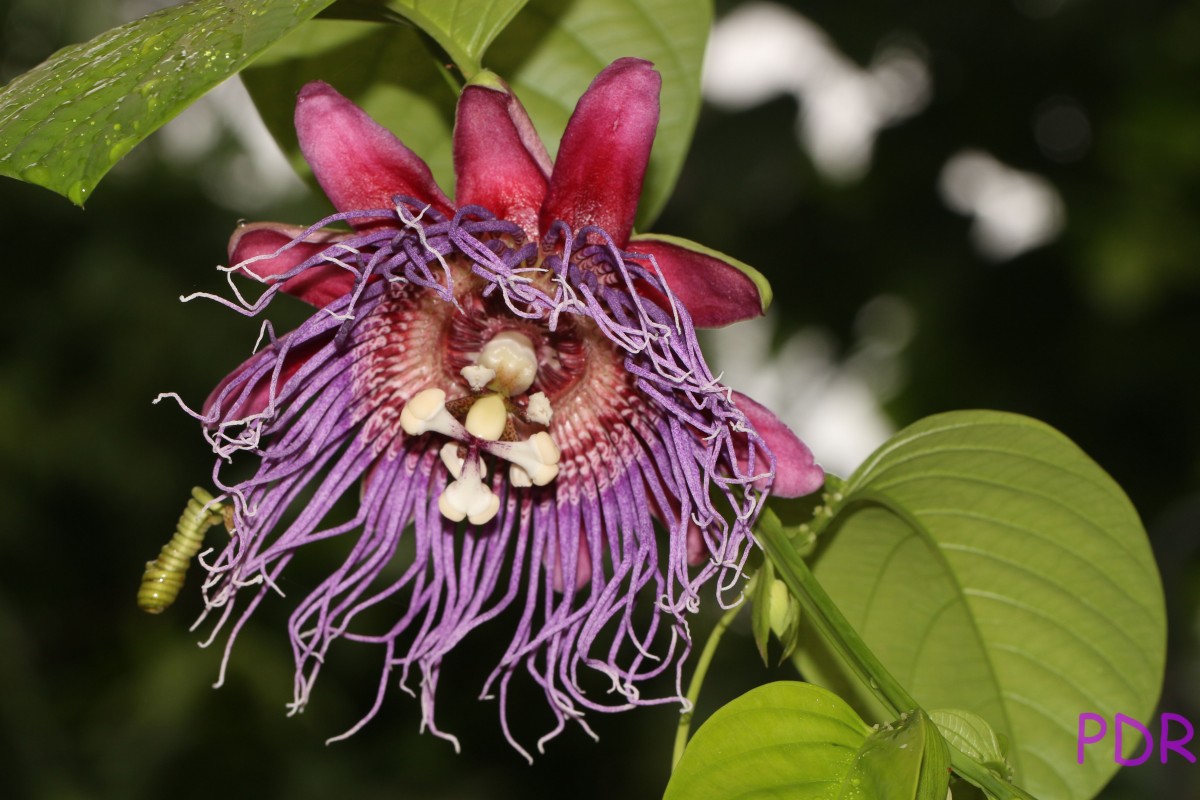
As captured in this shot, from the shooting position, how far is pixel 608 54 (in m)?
1.41

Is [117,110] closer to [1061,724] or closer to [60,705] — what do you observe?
[1061,724]

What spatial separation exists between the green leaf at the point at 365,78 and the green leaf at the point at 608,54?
0.28 ft

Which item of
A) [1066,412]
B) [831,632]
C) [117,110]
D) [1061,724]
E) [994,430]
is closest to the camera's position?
[117,110]

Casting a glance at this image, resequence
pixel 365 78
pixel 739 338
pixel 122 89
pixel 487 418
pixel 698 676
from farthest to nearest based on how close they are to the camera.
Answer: pixel 739 338
pixel 365 78
pixel 487 418
pixel 698 676
pixel 122 89

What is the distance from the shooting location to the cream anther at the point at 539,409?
128 cm

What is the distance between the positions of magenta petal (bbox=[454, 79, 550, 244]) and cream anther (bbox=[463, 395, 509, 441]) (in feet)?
0.62

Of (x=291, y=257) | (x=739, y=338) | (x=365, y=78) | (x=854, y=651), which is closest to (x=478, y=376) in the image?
(x=291, y=257)

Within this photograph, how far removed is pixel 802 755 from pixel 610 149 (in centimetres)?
48

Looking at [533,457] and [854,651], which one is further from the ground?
[533,457]

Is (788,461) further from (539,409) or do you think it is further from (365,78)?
(365,78)

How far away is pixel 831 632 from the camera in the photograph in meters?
1.07

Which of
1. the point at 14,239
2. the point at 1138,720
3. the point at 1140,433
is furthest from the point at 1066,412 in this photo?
the point at 14,239

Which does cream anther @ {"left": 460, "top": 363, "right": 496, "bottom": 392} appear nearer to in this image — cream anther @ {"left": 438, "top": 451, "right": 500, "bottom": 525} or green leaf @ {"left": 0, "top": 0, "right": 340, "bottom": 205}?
cream anther @ {"left": 438, "top": 451, "right": 500, "bottom": 525}

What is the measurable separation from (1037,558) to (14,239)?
3.65 metres
